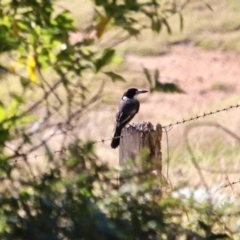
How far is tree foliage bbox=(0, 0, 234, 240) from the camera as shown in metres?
2.71

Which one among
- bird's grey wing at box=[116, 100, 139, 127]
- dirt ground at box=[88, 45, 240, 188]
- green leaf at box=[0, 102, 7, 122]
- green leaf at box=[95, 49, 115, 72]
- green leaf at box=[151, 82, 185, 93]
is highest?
dirt ground at box=[88, 45, 240, 188]

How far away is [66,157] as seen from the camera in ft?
9.46

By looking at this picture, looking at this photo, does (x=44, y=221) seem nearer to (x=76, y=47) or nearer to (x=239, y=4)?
(x=76, y=47)

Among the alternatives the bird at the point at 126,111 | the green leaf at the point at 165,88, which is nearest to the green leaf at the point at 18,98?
the green leaf at the point at 165,88

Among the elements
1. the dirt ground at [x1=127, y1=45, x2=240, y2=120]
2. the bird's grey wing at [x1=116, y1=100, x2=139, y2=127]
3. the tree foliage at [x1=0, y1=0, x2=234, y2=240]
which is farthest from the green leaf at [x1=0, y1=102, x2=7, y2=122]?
the dirt ground at [x1=127, y1=45, x2=240, y2=120]

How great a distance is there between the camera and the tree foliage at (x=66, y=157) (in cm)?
271

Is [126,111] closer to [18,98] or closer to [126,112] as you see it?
[126,112]

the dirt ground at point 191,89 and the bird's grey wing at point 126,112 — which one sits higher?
the dirt ground at point 191,89

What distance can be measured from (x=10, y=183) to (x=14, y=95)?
0.90 feet

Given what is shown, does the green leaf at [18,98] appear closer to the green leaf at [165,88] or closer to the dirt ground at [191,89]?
the green leaf at [165,88]

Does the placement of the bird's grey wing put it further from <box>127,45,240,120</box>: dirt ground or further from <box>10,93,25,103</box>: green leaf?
<box>10,93,25,103</box>: green leaf

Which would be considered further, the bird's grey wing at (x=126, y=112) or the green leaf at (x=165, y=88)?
the bird's grey wing at (x=126, y=112)

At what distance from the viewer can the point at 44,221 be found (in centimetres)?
271

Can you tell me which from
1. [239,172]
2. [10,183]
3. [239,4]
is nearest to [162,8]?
[10,183]
